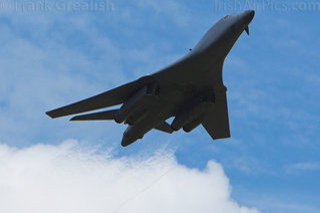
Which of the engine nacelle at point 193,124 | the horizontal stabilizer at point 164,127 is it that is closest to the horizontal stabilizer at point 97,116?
the horizontal stabilizer at point 164,127

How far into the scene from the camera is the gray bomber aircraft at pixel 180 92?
31844 millimetres

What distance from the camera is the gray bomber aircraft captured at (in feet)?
104

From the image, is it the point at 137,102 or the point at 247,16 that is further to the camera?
the point at 137,102

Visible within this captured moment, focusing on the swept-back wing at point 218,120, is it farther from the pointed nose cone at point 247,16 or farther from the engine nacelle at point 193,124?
the pointed nose cone at point 247,16

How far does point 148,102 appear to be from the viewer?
107 ft

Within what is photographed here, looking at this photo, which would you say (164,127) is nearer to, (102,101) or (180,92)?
(180,92)

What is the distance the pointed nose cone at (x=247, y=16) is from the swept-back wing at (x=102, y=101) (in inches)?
293

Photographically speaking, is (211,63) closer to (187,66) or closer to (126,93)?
(187,66)

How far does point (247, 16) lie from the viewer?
30.9m

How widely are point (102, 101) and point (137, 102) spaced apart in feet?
9.55

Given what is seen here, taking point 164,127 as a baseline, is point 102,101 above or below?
below

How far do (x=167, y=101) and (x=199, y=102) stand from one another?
2111mm

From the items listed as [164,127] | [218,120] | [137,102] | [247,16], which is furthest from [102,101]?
[247,16]

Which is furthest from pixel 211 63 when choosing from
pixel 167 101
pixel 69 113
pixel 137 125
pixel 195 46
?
pixel 69 113
